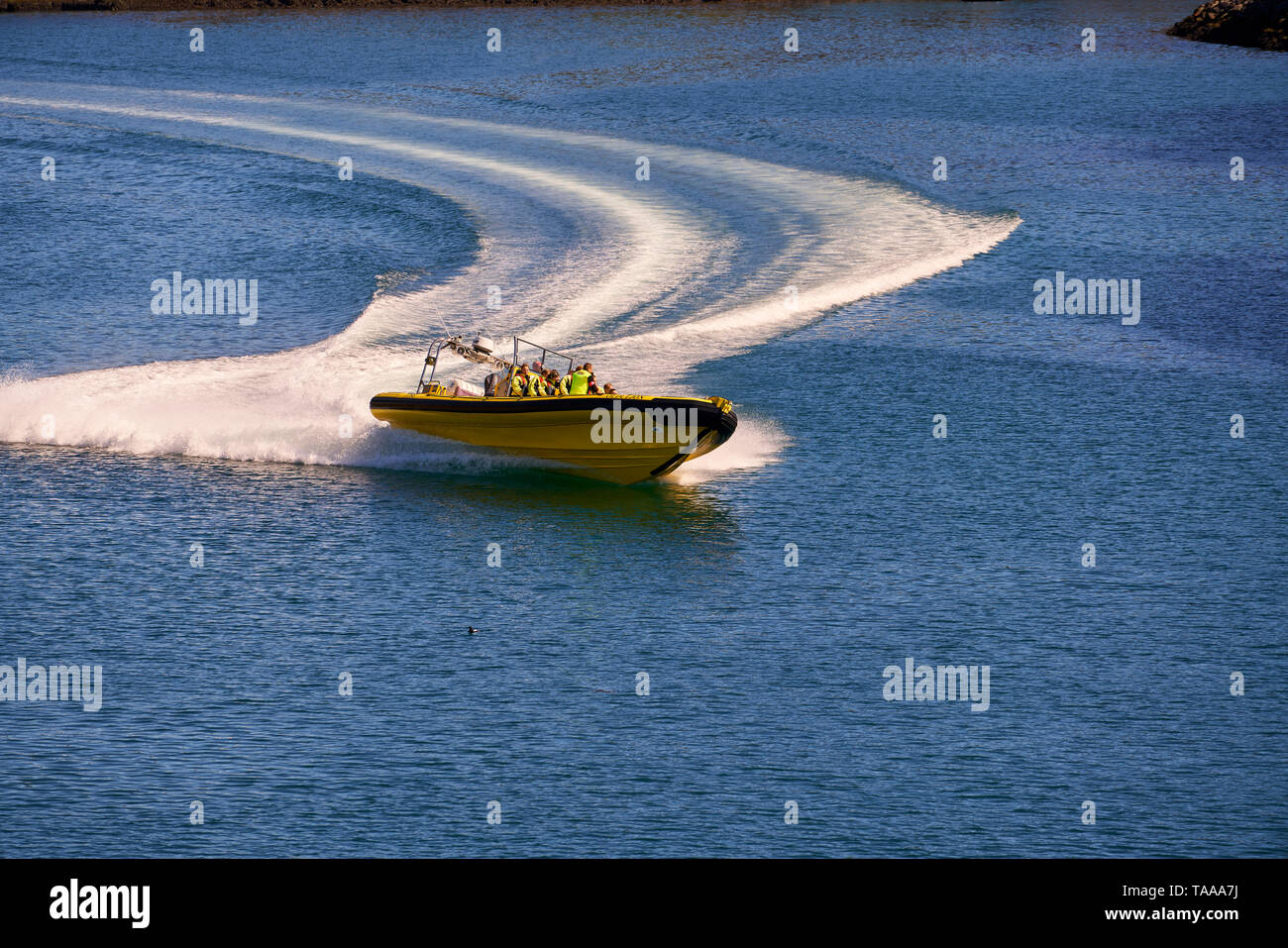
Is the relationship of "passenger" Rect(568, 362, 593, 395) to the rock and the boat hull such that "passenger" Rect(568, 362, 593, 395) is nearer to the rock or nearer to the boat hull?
the boat hull

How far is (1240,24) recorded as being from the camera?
3209 inches

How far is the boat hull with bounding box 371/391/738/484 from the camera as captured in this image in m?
29.6

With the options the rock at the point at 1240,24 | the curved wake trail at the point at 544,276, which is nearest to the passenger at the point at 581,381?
the curved wake trail at the point at 544,276

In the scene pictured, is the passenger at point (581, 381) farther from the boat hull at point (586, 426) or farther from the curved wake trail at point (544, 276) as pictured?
the curved wake trail at point (544, 276)

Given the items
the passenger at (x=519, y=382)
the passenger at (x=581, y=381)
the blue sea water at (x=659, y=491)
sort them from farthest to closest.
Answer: the passenger at (x=519, y=382) < the passenger at (x=581, y=381) < the blue sea water at (x=659, y=491)

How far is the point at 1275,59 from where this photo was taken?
253 feet

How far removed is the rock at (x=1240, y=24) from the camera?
261 ft

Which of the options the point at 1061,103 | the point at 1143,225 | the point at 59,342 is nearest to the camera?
the point at 59,342

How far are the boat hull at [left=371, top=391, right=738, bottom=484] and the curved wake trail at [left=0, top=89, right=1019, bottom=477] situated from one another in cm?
84

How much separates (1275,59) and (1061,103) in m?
16.6

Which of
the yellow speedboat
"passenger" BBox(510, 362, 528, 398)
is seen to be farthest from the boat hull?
"passenger" BBox(510, 362, 528, 398)

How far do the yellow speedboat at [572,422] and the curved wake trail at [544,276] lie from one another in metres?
0.82
